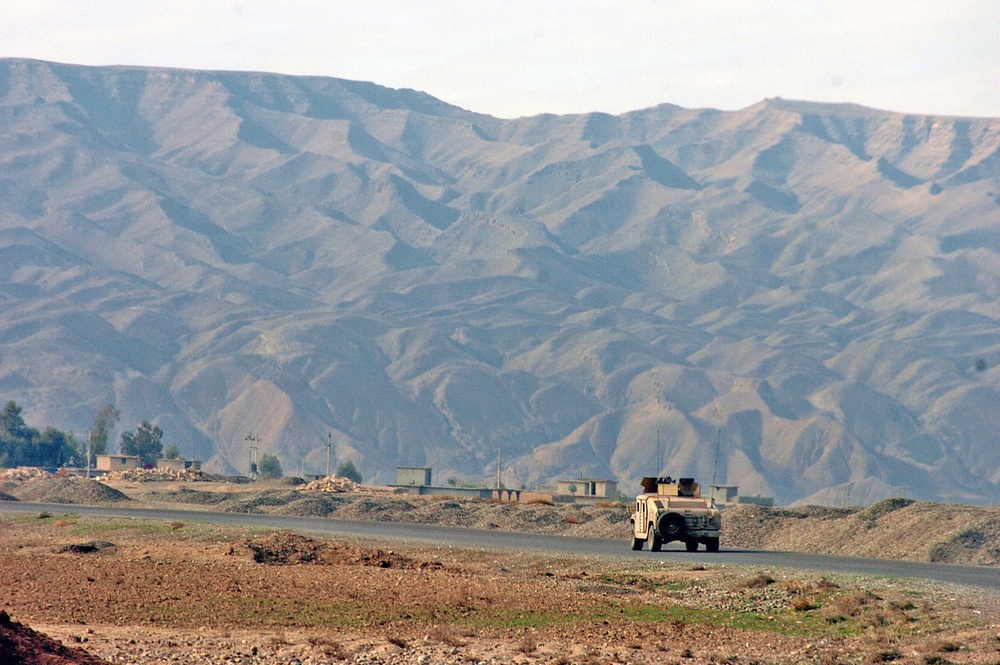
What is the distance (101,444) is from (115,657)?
17661cm

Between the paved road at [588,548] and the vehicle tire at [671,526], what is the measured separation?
23.9 inches

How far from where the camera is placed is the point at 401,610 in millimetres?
27391

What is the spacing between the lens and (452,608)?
1096 inches

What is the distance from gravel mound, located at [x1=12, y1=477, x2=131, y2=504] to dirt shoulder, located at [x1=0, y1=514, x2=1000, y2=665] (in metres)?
47.4

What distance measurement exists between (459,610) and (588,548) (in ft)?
65.7

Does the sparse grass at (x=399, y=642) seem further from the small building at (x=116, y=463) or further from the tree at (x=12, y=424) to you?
the tree at (x=12, y=424)

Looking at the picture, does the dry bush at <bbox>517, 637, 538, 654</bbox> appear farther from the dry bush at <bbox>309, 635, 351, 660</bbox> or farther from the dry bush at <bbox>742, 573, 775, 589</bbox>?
the dry bush at <bbox>742, 573, 775, 589</bbox>

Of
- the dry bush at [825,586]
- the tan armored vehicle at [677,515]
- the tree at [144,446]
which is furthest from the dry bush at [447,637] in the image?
the tree at [144,446]

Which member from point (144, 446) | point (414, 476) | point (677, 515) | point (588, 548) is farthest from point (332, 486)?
point (144, 446)

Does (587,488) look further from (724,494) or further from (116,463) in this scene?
(116,463)

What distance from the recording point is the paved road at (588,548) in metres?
39.9

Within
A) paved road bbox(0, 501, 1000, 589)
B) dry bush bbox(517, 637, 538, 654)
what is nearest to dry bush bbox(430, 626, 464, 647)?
dry bush bbox(517, 637, 538, 654)

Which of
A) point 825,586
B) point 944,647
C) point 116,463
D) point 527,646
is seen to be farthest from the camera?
point 116,463

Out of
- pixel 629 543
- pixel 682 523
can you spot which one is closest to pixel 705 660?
pixel 682 523
